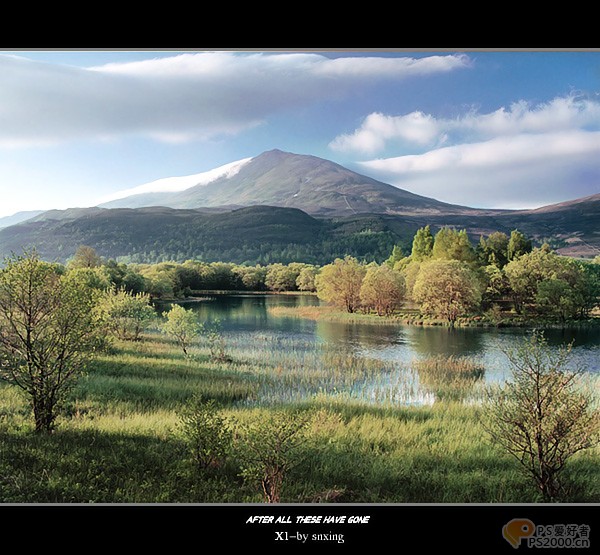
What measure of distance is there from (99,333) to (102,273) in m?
0.45

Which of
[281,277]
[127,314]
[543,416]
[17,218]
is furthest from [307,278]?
[17,218]

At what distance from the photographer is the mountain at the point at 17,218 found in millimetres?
3695

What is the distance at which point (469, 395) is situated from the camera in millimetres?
3584

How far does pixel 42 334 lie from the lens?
351 centimetres

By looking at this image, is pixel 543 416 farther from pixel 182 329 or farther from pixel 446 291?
pixel 182 329

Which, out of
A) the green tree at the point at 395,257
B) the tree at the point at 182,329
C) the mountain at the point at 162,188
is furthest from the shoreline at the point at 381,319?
the mountain at the point at 162,188

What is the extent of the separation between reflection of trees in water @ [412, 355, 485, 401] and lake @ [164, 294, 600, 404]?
3 cm

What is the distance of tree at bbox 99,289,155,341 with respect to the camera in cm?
372

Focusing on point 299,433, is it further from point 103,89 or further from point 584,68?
point 584,68

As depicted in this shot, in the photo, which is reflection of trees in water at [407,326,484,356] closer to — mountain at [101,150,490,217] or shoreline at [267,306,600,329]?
shoreline at [267,306,600,329]

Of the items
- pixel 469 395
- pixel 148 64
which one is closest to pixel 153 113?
pixel 148 64

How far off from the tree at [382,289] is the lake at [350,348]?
6.6 inches

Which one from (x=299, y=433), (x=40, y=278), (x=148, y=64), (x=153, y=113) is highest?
(x=148, y=64)

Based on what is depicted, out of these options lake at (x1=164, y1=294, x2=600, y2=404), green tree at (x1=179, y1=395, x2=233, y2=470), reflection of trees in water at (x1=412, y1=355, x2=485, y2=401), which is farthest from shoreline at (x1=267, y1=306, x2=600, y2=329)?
green tree at (x1=179, y1=395, x2=233, y2=470)
